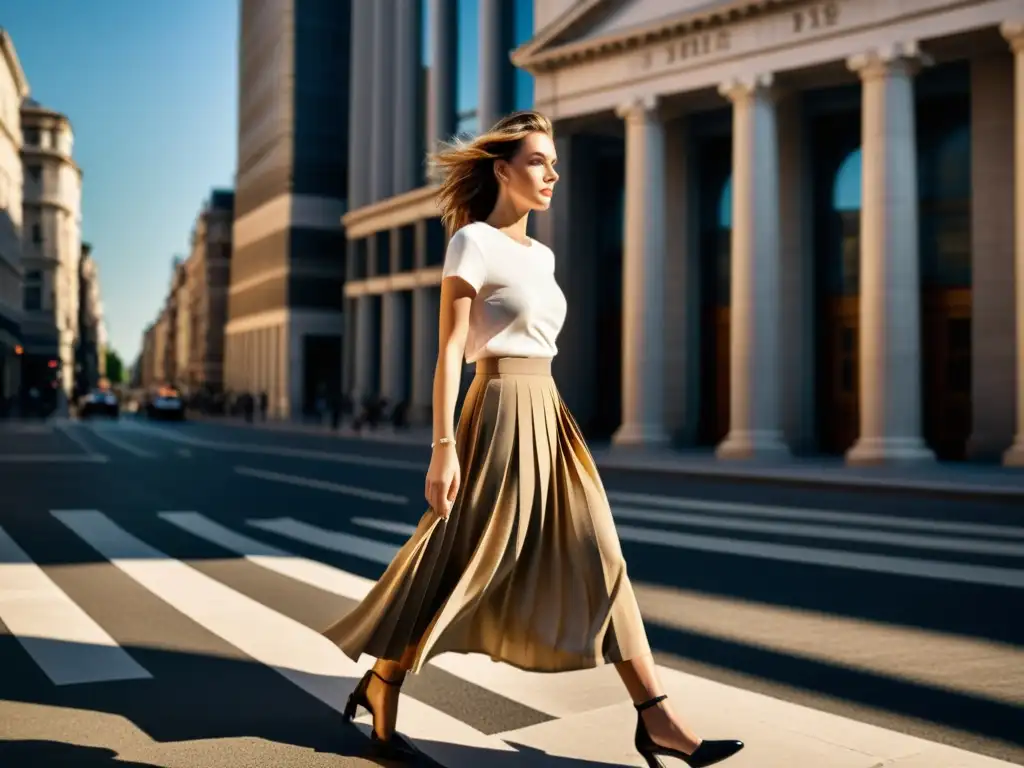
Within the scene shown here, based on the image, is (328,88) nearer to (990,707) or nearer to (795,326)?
(795,326)

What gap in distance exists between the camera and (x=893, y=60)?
24109 millimetres

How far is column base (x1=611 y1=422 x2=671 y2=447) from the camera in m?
29.4

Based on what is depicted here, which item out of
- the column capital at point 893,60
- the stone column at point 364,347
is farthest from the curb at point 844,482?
the stone column at point 364,347

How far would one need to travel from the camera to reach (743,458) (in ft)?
86.6

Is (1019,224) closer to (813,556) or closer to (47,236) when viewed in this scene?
(813,556)

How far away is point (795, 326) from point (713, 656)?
2424cm

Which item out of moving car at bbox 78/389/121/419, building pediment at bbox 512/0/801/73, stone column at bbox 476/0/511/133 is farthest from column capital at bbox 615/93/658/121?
moving car at bbox 78/389/121/419

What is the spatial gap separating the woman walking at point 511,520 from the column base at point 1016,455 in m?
20.8

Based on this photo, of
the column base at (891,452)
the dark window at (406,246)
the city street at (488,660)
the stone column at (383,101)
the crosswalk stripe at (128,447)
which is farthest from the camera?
the stone column at (383,101)

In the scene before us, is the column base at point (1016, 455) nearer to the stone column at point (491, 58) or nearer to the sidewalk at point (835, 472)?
the sidewalk at point (835, 472)

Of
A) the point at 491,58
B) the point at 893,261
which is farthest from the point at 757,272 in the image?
the point at 491,58

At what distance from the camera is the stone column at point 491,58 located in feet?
140

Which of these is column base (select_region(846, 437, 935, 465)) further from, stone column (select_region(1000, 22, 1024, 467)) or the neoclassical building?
stone column (select_region(1000, 22, 1024, 467))

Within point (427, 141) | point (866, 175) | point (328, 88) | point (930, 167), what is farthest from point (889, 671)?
point (328, 88)
